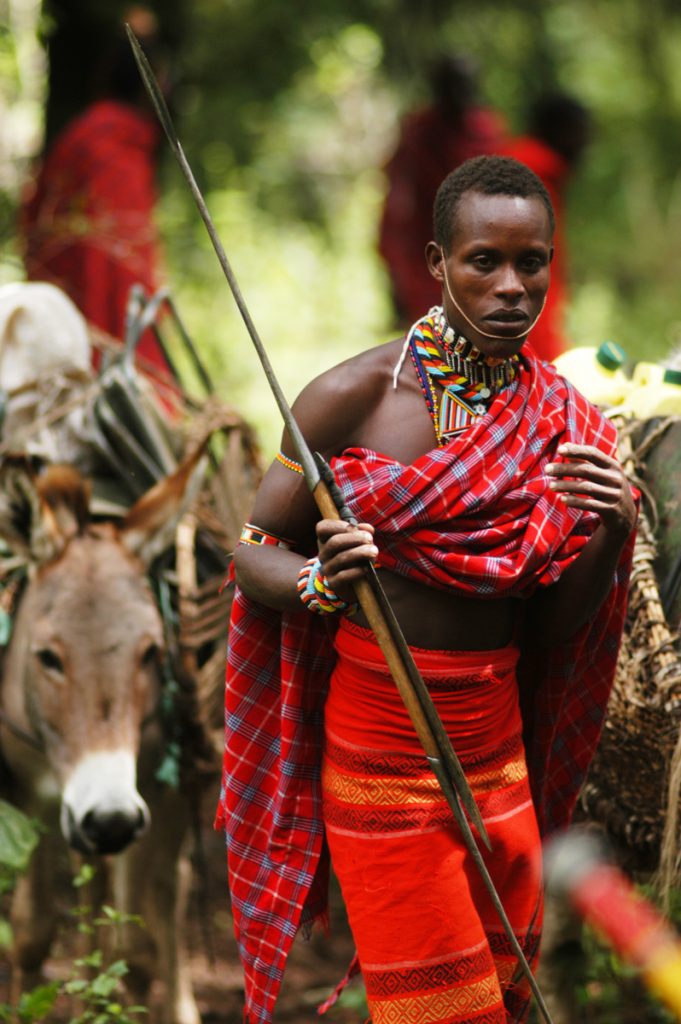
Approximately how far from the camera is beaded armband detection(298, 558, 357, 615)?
235 cm

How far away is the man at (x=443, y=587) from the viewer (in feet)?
8.05

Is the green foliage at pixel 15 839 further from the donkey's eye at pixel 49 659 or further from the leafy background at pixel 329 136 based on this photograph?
the leafy background at pixel 329 136

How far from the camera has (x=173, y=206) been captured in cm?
1057

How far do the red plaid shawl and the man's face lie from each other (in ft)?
0.50

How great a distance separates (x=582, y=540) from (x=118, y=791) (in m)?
1.37

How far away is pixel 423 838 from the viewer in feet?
8.32

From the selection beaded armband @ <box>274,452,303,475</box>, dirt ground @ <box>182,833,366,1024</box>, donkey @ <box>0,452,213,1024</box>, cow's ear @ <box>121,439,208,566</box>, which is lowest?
dirt ground @ <box>182,833,366,1024</box>

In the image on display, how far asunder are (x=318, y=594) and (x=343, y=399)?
388 mm

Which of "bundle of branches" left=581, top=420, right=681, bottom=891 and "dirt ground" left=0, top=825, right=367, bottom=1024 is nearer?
"bundle of branches" left=581, top=420, right=681, bottom=891

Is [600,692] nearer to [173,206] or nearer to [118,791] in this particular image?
[118,791]

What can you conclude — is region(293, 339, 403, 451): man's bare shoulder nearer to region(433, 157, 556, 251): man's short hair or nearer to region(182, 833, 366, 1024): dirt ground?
region(433, 157, 556, 251): man's short hair

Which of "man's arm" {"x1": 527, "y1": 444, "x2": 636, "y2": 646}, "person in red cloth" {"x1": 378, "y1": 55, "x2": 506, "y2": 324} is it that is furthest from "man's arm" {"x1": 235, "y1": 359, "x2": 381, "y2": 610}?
"person in red cloth" {"x1": 378, "y1": 55, "x2": 506, "y2": 324}

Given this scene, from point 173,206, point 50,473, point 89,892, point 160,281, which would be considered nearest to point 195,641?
point 50,473

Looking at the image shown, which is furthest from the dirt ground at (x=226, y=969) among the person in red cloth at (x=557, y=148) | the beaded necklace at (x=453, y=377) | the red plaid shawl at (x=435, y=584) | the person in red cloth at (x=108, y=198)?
the person in red cloth at (x=557, y=148)
